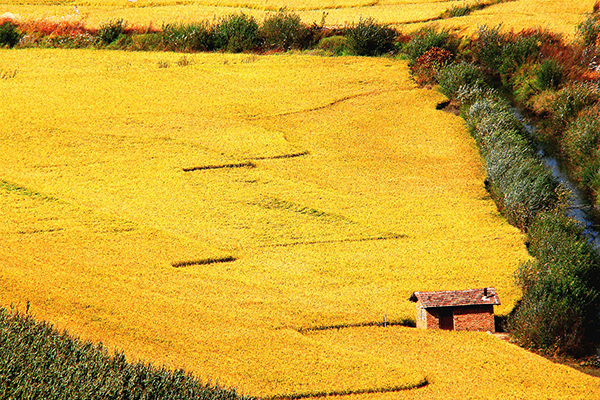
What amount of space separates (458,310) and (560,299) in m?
2.01

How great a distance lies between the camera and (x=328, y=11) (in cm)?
3080

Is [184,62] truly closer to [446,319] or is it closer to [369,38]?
[369,38]

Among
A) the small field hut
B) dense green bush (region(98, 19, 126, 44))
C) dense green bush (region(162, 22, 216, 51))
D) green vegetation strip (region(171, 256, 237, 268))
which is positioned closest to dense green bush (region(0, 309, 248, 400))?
green vegetation strip (region(171, 256, 237, 268))

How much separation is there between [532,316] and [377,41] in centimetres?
1660

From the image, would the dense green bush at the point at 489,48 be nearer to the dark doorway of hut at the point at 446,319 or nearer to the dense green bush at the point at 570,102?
the dense green bush at the point at 570,102

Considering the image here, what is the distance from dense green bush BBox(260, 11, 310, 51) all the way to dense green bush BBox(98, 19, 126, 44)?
6074 millimetres

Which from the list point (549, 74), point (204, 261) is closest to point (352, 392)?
point (204, 261)

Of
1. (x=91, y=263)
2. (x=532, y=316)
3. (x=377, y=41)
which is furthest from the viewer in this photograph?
(x=377, y=41)

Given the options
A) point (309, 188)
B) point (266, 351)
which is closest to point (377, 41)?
point (309, 188)

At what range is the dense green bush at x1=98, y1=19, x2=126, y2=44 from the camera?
1095 inches

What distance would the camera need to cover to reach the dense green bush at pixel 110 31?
2781cm

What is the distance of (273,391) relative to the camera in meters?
→ 10.1

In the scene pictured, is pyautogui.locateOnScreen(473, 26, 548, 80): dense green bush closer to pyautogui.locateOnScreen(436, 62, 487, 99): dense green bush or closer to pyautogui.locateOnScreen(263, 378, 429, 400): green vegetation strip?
pyautogui.locateOnScreen(436, 62, 487, 99): dense green bush

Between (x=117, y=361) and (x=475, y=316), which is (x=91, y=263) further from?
(x=475, y=316)
